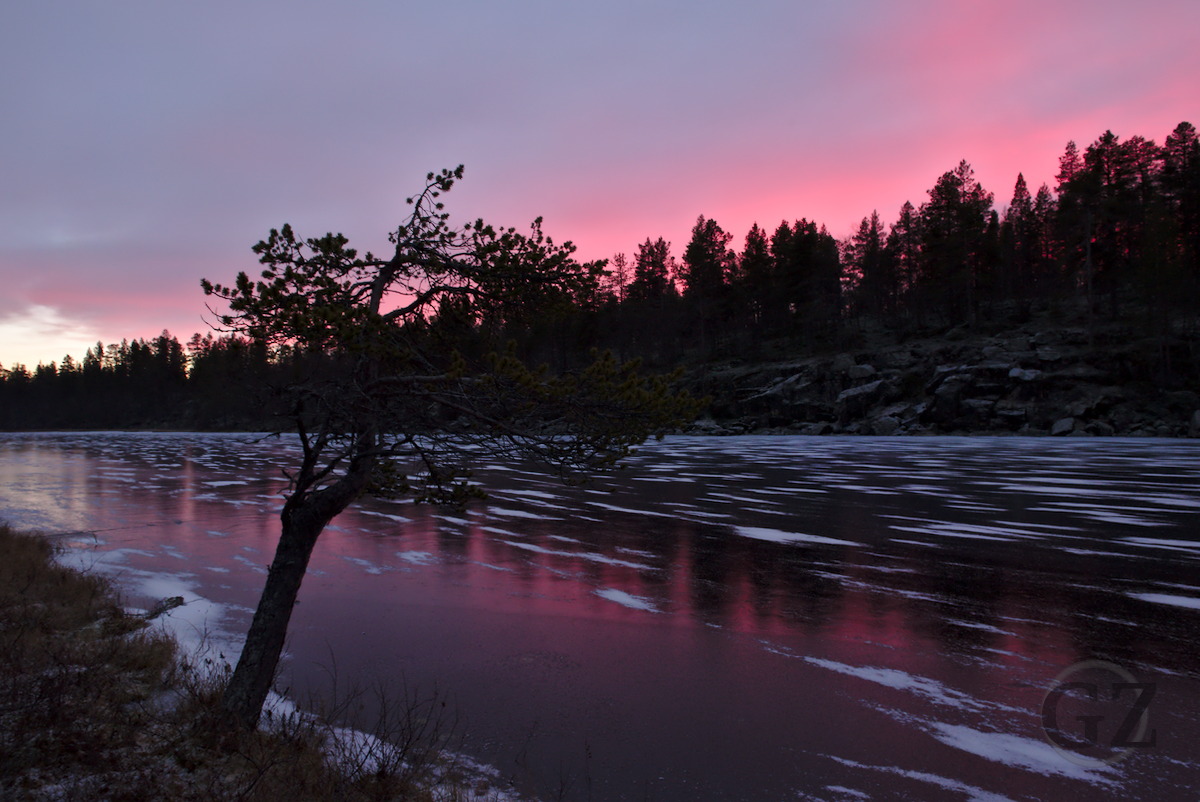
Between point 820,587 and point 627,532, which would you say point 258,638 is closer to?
point 820,587

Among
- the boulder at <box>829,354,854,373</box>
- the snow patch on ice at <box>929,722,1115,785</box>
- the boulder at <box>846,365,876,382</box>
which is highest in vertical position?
the boulder at <box>829,354,854,373</box>

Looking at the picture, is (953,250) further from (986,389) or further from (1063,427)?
(1063,427)

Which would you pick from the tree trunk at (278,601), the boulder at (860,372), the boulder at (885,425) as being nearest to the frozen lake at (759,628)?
the tree trunk at (278,601)

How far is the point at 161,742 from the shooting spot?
4363 mm

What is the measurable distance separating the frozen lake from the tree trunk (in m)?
1.37

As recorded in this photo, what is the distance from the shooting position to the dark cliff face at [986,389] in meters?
44.6

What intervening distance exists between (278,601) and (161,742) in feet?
3.58

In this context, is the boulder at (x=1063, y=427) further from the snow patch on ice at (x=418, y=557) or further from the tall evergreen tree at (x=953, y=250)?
the snow patch on ice at (x=418, y=557)

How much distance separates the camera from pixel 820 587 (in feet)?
29.3

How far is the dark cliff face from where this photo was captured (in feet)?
146

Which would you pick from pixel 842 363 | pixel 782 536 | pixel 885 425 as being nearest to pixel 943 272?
pixel 842 363

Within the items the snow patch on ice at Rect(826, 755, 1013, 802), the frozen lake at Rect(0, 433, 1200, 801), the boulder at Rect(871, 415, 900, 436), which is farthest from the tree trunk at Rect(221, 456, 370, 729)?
the boulder at Rect(871, 415, 900, 436)

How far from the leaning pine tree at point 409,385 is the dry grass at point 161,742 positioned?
511 mm

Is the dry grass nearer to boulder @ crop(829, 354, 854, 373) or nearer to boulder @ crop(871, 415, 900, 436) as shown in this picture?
boulder @ crop(871, 415, 900, 436)
